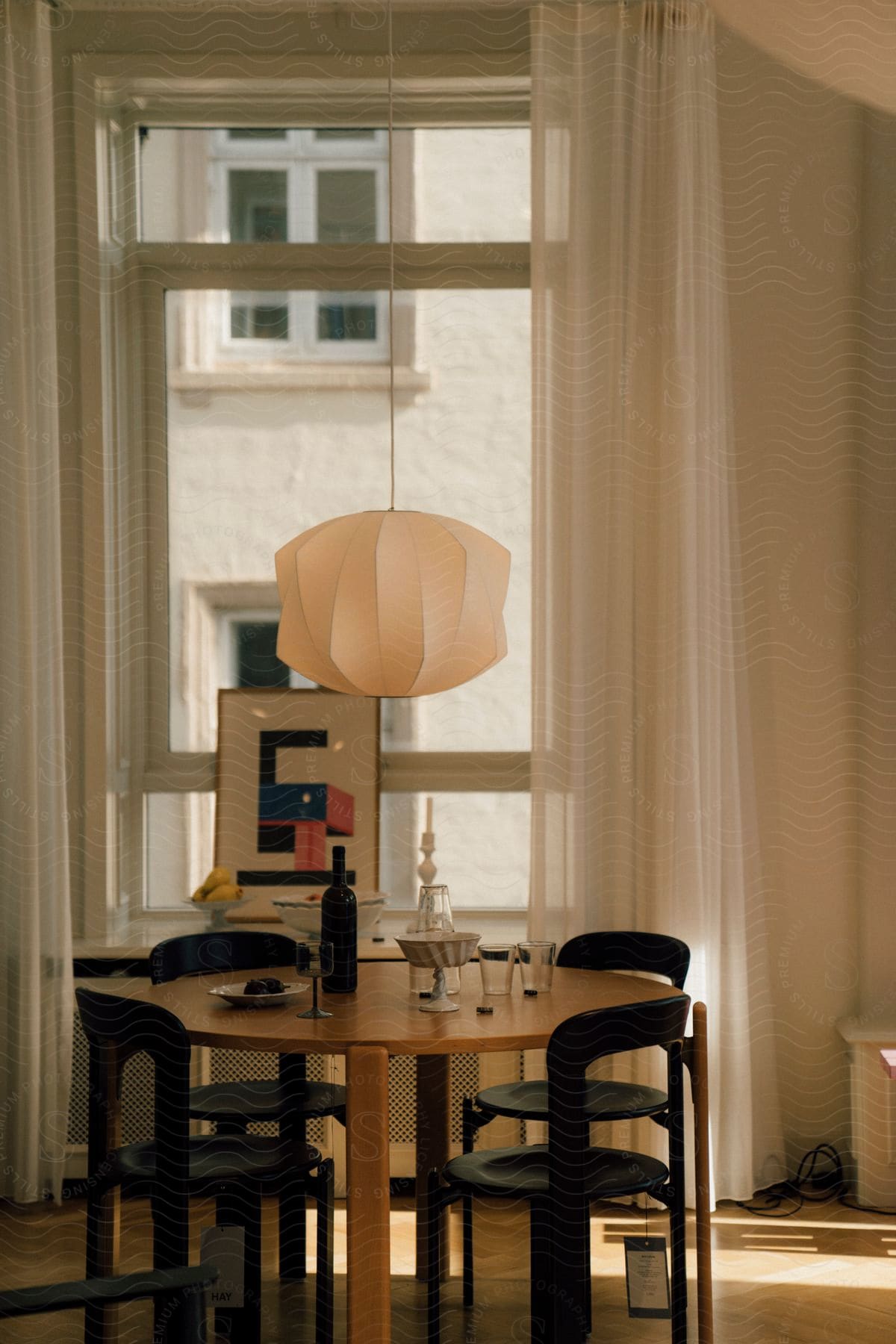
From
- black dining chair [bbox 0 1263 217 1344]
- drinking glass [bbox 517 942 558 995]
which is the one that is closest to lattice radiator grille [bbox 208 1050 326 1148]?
drinking glass [bbox 517 942 558 995]

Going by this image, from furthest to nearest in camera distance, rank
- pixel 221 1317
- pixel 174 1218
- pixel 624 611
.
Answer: pixel 624 611
pixel 221 1317
pixel 174 1218

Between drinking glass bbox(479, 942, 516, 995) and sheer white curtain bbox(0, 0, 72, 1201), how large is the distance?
46.4 inches

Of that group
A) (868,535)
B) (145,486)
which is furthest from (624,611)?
(145,486)

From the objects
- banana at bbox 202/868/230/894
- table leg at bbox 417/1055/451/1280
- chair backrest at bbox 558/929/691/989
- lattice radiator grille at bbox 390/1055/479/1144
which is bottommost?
lattice radiator grille at bbox 390/1055/479/1144

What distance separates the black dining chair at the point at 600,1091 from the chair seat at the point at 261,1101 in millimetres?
257

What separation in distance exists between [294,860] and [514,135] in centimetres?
177

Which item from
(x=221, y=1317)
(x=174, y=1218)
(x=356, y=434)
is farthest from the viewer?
(x=356, y=434)

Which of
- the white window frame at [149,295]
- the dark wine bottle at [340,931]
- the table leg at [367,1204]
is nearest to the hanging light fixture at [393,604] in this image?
the dark wine bottle at [340,931]

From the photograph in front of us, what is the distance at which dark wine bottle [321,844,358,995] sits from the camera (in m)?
2.25

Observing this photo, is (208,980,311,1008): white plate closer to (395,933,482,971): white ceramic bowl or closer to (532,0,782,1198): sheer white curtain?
(395,933,482,971): white ceramic bowl

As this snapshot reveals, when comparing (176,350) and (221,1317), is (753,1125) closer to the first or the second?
(221,1317)

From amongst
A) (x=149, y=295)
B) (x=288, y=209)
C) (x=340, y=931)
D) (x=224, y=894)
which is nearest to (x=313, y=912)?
(x=340, y=931)

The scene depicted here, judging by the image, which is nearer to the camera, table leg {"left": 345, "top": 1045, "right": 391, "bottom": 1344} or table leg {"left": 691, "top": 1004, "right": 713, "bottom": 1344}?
table leg {"left": 345, "top": 1045, "right": 391, "bottom": 1344}

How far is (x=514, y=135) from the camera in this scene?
311 centimetres
